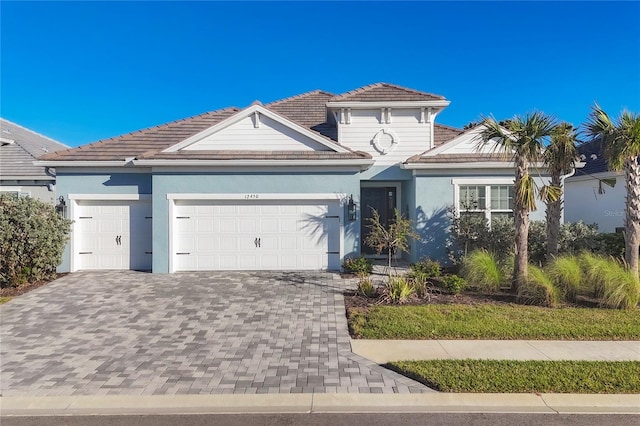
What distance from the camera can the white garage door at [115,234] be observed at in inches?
464

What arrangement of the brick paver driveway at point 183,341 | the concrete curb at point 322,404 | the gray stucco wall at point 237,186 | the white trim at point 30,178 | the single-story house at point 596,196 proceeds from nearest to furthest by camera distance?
1. the concrete curb at point 322,404
2. the brick paver driveway at point 183,341
3. the gray stucco wall at point 237,186
4. the white trim at point 30,178
5. the single-story house at point 596,196

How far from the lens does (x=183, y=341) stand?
622cm

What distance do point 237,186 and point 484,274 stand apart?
7.52 m

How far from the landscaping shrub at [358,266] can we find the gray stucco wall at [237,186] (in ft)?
1.70

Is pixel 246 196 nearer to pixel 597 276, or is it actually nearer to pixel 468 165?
pixel 468 165

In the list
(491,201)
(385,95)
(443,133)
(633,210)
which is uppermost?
(385,95)

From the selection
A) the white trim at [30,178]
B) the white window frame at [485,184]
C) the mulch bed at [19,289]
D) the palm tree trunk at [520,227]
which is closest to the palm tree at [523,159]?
the palm tree trunk at [520,227]

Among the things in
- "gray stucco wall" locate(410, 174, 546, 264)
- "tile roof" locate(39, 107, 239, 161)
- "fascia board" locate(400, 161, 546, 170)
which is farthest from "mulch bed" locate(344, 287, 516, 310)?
"tile roof" locate(39, 107, 239, 161)

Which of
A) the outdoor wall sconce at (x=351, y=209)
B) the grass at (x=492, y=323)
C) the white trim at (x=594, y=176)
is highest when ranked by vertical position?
the white trim at (x=594, y=176)

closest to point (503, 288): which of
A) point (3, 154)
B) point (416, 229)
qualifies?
point (416, 229)

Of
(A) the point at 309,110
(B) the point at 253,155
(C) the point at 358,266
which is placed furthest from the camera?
(A) the point at 309,110

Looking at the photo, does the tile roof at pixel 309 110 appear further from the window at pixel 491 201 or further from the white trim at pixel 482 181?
the window at pixel 491 201

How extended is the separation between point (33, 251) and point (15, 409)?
24.0ft

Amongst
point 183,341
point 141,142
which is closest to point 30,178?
point 141,142
